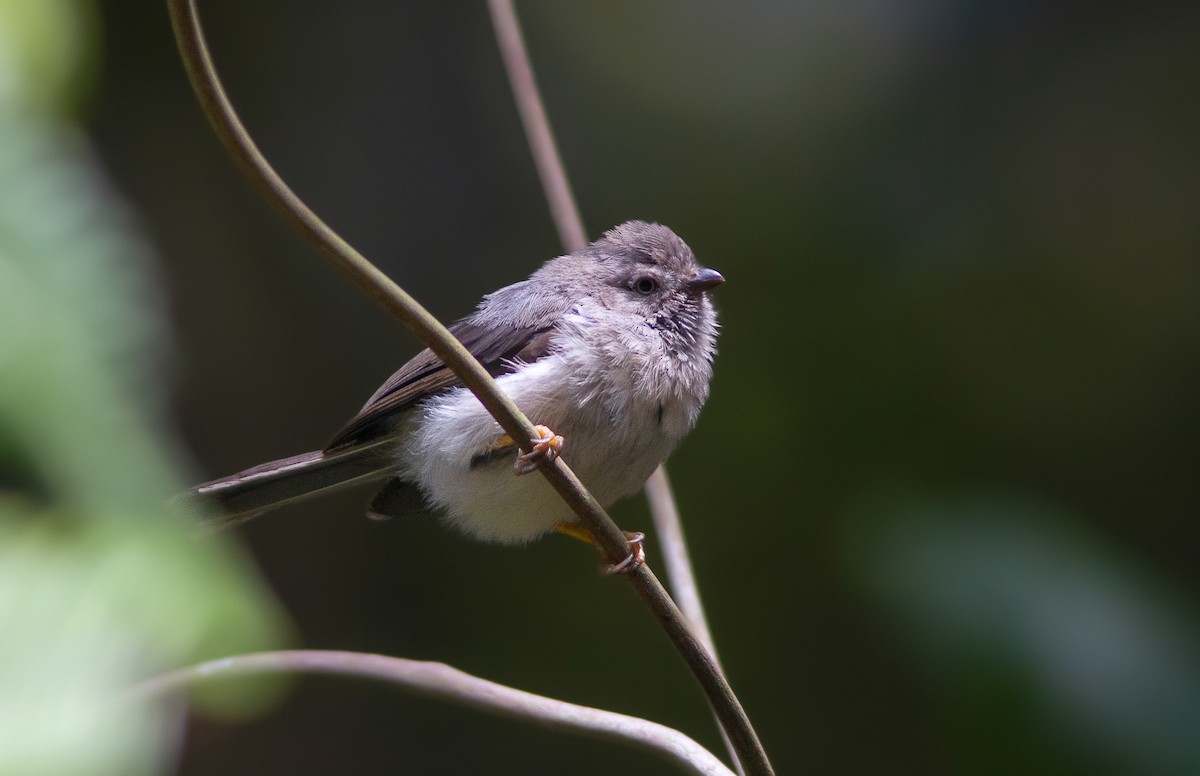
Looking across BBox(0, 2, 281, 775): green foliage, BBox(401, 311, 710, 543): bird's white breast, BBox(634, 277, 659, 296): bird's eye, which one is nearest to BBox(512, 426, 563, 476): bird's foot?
BBox(401, 311, 710, 543): bird's white breast

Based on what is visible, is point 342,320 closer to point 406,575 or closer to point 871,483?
point 406,575

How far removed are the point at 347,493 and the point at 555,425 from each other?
3.61 metres

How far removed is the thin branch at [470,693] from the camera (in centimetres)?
186

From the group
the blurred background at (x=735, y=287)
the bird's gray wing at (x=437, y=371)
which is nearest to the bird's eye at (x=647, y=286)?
the bird's gray wing at (x=437, y=371)

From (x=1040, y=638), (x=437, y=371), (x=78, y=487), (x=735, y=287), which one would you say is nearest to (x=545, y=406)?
(x=437, y=371)

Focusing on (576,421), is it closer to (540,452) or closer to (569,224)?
(569,224)

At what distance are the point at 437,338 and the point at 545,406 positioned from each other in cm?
103

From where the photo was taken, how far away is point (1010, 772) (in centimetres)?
369

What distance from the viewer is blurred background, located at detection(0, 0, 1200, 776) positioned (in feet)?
17.4

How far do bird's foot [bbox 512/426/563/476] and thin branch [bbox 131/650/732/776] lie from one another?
0.46 m

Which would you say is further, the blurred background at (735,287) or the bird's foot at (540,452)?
the blurred background at (735,287)

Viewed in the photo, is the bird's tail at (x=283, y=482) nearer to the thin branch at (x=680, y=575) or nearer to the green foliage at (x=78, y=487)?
the green foliage at (x=78, y=487)

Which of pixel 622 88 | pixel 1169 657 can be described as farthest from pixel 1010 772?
pixel 622 88

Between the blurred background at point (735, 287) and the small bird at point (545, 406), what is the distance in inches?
86.5
